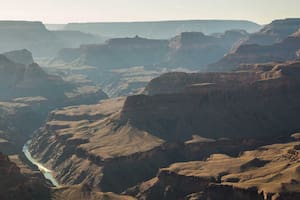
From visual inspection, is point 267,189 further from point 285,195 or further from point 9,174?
A: point 9,174

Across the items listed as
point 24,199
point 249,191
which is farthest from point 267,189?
point 24,199

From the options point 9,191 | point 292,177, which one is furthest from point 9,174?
point 292,177

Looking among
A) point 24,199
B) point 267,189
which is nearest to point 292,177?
point 267,189

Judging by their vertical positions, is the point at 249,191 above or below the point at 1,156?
below

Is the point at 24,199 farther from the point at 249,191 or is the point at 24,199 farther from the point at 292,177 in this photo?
the point at 292,177

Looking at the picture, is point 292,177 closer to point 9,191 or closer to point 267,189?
point 267,189

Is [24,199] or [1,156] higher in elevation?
[1,156]

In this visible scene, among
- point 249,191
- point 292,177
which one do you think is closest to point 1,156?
point 249,191
